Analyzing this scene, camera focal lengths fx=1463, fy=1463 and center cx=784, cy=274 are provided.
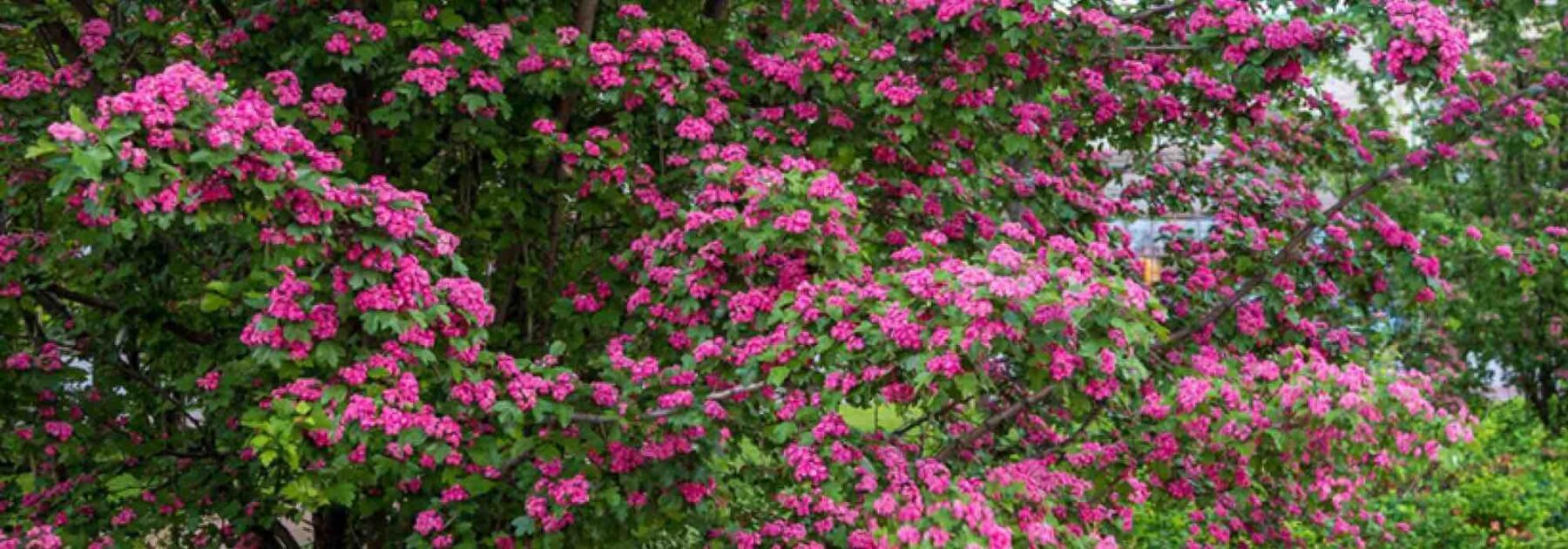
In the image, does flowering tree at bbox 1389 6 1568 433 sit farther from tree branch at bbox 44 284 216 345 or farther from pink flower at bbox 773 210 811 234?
tree branch at bbox 44 284 216 345

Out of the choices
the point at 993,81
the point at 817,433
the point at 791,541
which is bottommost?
the point at 791,541

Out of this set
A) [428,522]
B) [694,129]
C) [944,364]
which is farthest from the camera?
[694,129]

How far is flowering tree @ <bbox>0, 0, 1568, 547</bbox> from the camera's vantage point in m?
4.39

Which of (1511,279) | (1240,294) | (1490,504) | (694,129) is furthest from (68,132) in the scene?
(1511,279)

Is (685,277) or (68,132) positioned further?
(685,277)

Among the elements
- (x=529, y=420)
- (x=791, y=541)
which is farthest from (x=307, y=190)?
(x=791, y=541)

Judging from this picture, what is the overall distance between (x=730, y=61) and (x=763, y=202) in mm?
1687

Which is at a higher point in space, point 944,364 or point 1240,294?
point 1240,294

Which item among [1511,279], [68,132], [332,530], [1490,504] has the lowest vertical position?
[332,530]

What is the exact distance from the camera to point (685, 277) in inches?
203

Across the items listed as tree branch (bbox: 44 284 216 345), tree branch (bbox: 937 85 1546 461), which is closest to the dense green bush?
tree branch (bbox: 937 85 1546 461)

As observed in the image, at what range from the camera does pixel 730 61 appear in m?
6.45

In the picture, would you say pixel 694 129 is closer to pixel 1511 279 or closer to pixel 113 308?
pixel 113 308

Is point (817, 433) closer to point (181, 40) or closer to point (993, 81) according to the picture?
point (993, 81)
